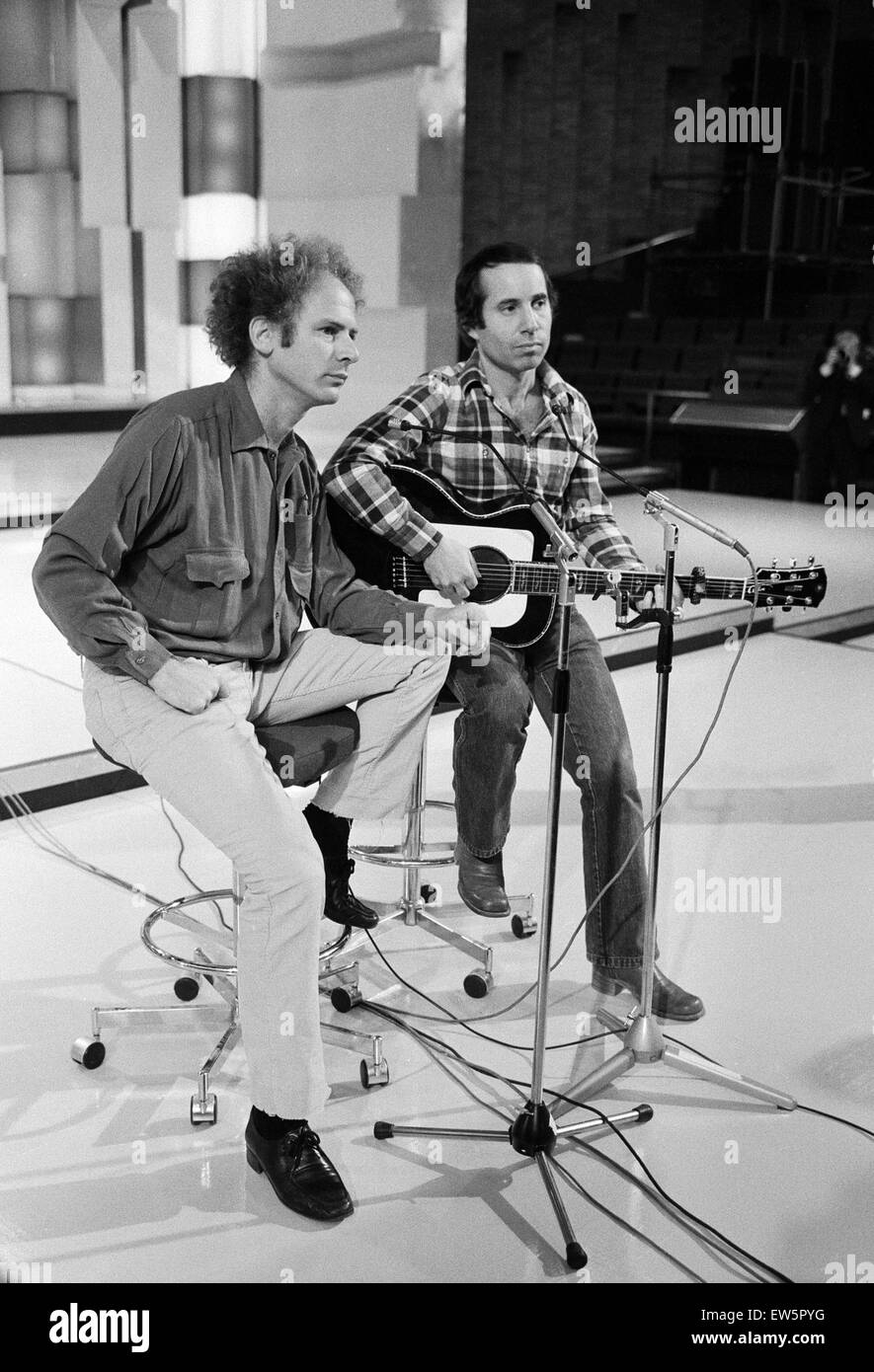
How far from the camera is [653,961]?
2180 millimetres

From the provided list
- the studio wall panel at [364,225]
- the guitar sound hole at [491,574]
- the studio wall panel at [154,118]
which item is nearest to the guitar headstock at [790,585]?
the guitar sound hole at [491,574]

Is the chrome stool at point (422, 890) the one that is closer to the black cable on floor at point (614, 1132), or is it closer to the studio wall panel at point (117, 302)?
the black cable on floor at point (614, 1132)

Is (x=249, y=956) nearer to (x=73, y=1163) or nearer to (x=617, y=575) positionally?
(x=73, y=1163)

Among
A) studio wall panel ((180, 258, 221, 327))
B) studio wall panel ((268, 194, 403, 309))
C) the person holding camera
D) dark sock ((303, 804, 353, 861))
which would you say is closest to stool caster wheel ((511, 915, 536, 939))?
dark sock ((303, 804, 353, 861))

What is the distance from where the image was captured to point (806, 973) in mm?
2643

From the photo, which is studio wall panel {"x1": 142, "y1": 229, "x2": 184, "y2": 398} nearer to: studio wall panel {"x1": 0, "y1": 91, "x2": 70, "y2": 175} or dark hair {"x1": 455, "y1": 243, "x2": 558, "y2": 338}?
studio wall panel {"x1": 0, "y1": 91, "x2": 70, "y2": 175}

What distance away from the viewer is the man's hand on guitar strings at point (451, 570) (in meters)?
2.51

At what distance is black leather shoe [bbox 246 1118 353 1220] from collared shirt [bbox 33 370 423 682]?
695 mm

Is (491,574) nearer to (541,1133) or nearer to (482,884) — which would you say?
(482,884)

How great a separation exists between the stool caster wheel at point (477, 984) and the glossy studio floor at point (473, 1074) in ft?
0.10

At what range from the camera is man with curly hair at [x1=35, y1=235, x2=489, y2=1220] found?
1.85 m

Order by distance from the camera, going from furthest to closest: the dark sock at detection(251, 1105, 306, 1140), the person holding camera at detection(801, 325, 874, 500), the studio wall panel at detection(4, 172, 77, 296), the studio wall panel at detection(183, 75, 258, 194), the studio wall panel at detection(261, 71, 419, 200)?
the person holding camera at detection(801, 325, 874, 500) < the studio wall panel at detection(4, 172, 77, 296) < the studio wall panel at detection(183, 75, 258, 194) < the studio wall panel at detection(261, 71, 419, 200) < the dark sock at detection(251, 1105, 306, 1140)

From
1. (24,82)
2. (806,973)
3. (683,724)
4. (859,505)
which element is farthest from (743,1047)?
(859,505)

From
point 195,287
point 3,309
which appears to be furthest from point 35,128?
point 195,287
